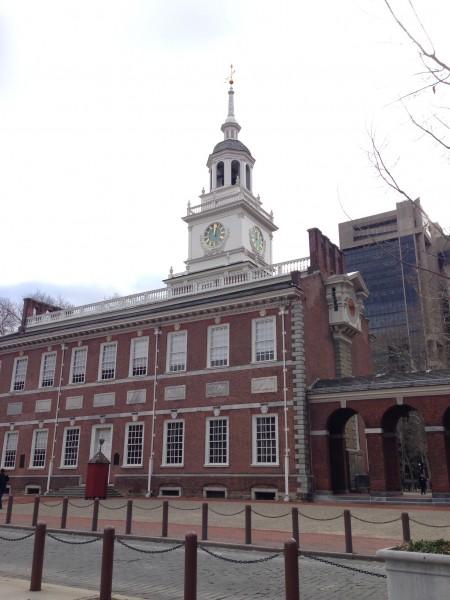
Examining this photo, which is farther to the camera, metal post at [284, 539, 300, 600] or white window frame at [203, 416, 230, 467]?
white window frame at [203, 416, 230, 467]

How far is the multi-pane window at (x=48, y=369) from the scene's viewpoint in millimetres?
35125

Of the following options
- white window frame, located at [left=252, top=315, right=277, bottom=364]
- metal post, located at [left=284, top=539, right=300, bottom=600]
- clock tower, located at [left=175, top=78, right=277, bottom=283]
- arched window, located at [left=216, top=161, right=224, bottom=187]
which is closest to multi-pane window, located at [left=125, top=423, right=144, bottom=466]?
white window frame, located at [left=252, top=315, right=277, bottom=364]

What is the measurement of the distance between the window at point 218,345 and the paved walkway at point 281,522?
737 cm

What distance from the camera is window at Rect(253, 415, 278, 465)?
26.1 m

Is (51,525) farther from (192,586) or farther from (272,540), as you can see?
(192,586)

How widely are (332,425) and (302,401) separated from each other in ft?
7.96

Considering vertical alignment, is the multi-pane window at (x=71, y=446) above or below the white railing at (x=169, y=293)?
below

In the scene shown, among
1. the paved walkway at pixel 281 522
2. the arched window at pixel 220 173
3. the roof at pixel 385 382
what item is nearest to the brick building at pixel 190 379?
the roof at pixel 385 382

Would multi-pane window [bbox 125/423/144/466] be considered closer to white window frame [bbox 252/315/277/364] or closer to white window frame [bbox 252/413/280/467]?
→ white window frame [bbox 252/413/280/467]

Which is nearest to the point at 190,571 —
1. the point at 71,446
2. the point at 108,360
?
the point at 108,360

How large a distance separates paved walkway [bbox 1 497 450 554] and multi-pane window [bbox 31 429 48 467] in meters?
9.27

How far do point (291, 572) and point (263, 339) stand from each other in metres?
21.1

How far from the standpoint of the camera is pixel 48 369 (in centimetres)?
3550

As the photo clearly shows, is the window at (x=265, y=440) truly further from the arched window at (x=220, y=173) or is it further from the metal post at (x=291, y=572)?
the arched window at (x=220, y=173)
